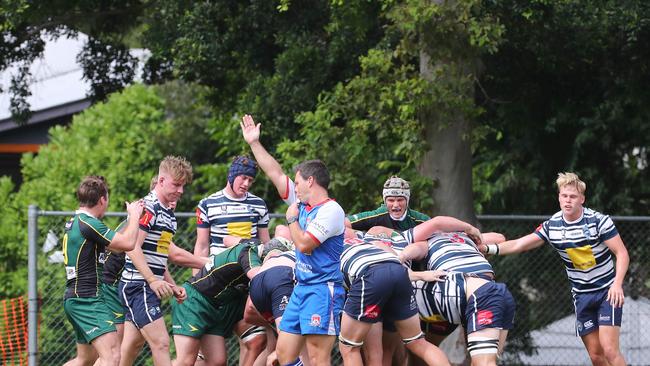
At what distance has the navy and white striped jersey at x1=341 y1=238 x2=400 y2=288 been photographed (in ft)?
28.4

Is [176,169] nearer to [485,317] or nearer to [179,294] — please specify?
[179,294]

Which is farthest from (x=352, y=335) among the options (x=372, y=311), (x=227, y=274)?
(x=227, y=274)

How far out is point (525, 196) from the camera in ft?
51.5

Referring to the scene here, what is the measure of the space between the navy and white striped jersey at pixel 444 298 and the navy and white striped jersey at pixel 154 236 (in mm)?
2181

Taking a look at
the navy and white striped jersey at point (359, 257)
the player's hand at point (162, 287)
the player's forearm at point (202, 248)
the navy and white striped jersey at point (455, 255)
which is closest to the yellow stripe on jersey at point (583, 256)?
the navy and white striped jersey at point (455, 255)

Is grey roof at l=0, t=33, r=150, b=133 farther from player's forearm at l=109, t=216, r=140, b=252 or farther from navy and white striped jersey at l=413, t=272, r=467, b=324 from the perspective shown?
navy and white striped jersey at l=413, t=272, r=467, b=324

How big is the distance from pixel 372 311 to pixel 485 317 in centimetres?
93

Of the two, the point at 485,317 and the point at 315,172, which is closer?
the point at 315,172

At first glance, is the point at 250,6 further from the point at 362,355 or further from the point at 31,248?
the point at 362,355

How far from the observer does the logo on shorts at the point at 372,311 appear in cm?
860

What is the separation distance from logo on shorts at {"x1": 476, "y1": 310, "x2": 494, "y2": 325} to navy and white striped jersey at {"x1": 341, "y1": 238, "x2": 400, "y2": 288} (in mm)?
804

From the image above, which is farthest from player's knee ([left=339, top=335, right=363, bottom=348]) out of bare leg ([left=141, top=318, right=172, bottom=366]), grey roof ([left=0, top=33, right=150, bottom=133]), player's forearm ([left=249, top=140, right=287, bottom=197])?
grey roof ([left=0, top=33, right=150, bottom=133])

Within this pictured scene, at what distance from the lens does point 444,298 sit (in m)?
9.09

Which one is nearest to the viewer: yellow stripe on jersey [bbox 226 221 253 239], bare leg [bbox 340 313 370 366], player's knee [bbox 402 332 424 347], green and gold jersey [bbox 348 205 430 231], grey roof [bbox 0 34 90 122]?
bare leg [bbox 340 313 370 366]
